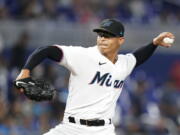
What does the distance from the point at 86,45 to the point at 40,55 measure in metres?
7.03

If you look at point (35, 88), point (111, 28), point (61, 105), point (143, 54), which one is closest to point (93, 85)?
point (111, 28)

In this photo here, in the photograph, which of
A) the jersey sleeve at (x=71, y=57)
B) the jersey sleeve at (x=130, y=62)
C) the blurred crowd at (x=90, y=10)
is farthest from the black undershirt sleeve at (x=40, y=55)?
the blurred crowd at (x=90, y=10)

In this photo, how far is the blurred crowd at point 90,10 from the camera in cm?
1430

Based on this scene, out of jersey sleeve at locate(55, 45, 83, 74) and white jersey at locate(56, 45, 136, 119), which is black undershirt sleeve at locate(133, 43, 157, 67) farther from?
jersey sleeve at locate(55, 45, 83, 74)

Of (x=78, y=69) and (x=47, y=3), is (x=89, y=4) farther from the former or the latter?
(x=78, y=69)

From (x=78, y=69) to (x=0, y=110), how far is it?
3.94m

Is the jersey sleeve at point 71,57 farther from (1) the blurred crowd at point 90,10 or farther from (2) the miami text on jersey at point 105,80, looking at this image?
(1) the blurred crowd at point 90,10

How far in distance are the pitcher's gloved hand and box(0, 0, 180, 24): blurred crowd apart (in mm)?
7358

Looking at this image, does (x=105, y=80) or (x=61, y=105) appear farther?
(x=61, y=105)

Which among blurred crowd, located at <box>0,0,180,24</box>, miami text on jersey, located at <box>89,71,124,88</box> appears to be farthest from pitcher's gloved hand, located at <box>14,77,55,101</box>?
blurred crowd, located at <box>0,0,180,24</box>

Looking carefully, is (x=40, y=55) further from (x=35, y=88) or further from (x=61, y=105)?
(x=61, y=105)

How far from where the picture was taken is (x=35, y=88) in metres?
6.51

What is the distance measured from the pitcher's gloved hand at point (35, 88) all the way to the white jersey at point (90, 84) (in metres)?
0.32

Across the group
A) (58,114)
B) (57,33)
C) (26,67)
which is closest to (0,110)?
(58,114)
